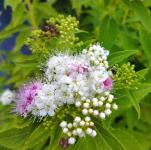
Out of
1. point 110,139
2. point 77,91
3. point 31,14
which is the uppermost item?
point 31,14

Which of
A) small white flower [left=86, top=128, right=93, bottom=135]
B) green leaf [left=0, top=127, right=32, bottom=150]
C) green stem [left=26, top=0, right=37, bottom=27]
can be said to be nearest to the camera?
small white flower [left=86, top=128, right=93, bottom=135]

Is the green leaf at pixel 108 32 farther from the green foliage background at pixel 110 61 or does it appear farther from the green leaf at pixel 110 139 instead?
the green leaf at pixel 110 139

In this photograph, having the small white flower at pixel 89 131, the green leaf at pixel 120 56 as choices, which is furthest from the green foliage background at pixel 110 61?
the small white flower at pixel 89 131

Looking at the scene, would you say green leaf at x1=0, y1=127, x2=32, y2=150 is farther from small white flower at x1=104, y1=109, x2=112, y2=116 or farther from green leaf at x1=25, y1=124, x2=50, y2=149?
small white flower at x1=104, y1=109, x2=112, y2=116

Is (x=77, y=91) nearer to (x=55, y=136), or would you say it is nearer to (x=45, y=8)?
(x=55, y=136)

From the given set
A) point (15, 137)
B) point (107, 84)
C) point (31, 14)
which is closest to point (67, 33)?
point (107, 84)

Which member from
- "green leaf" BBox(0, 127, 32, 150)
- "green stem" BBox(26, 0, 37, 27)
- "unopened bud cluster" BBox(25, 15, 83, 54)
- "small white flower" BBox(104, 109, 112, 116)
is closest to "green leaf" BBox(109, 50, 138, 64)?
"unopened bud cluster" BBox(25, 15, 83, 54)
